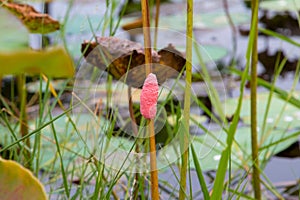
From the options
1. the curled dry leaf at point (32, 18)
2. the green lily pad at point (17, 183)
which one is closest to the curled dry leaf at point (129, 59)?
the curled dry leaf at point (32, 18)

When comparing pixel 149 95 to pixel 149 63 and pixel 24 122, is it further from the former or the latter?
pixel 24 122

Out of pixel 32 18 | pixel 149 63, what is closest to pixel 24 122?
pixel 32 18

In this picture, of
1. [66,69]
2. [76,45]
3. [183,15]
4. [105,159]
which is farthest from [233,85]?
[66,69]

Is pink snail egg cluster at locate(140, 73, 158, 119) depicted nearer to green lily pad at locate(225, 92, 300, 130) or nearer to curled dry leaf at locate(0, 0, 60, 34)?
→ curled dry leaf at locate(0, 0, 60, 34)

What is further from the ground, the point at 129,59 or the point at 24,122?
the point at 129,59

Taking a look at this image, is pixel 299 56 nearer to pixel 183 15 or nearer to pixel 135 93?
pixel 183 15

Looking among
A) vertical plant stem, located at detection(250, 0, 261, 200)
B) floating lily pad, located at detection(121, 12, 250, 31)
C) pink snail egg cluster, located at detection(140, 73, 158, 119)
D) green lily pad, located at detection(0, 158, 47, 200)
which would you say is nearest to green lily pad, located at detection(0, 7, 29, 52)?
green lily pad, located at detection(0, 158, 47, 200)
